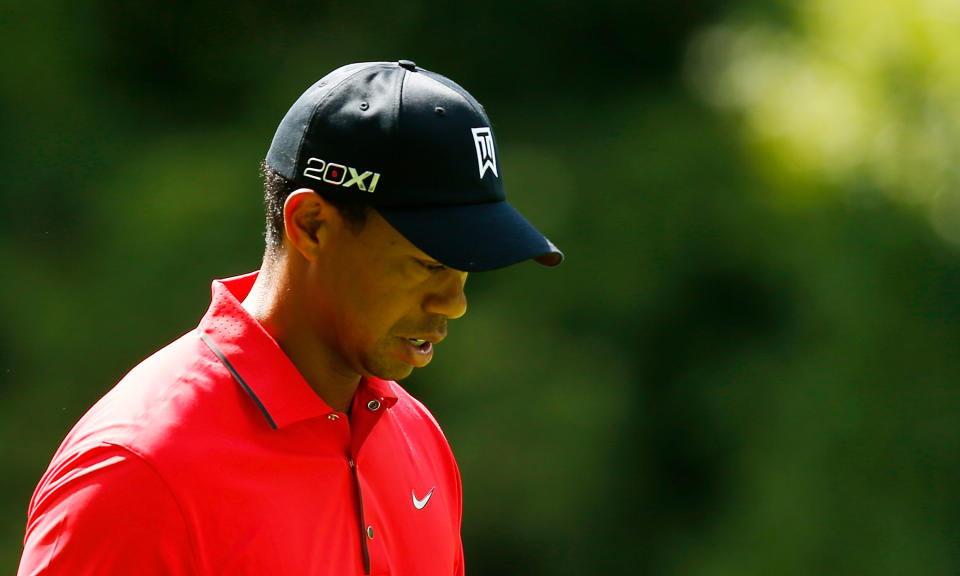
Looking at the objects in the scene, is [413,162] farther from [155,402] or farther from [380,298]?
[155,402]

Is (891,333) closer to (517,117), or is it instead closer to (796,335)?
(796,335)

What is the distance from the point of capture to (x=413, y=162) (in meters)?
1.02

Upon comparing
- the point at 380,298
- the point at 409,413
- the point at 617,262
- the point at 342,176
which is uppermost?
the point at 342,176

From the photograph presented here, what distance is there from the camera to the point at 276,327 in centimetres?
108

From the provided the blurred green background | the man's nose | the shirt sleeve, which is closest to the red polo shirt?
the shirt sleeve

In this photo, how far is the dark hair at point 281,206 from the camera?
1.04m

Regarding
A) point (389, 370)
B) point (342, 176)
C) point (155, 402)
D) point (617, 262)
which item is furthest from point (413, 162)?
point (617, 262)

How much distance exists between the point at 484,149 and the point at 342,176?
14 cm

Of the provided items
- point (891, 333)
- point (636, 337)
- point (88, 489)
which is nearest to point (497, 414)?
point (636, 337)

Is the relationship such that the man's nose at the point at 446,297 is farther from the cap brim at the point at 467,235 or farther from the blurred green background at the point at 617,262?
the blurred green background at the point at 617,262

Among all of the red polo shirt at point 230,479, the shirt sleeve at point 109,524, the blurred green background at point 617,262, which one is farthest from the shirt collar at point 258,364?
the blurred green background at point 617,262

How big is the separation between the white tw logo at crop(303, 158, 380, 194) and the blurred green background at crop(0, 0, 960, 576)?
174cm

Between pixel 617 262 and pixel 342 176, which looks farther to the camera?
pixel 617 262

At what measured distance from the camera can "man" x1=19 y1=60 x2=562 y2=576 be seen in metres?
0.92
